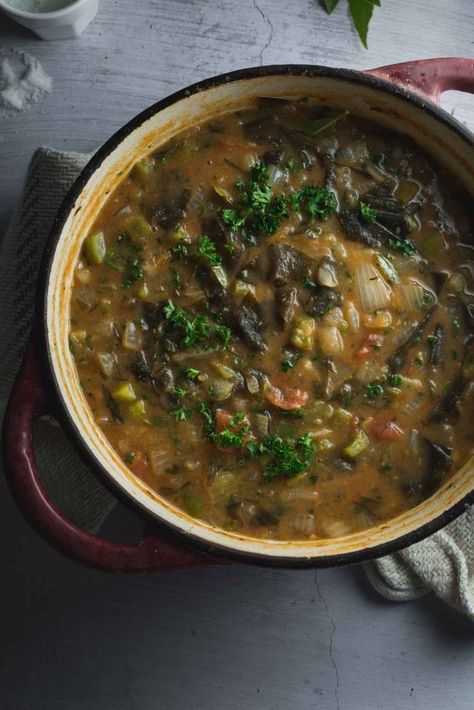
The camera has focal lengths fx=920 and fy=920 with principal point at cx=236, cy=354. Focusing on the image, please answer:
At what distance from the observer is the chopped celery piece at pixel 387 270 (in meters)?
3.25

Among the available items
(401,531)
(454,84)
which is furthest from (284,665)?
(454,84)

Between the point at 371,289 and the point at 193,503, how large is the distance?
0.97 metres

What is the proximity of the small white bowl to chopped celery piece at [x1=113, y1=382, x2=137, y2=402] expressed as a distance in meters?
1.57

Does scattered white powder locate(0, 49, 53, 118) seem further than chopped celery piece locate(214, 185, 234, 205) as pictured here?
Yes

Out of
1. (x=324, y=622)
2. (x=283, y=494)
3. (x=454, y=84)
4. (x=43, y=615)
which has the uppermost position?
(x=454, y=84)

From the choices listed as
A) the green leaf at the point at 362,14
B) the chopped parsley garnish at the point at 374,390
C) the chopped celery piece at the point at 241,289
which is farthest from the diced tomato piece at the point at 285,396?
the green leaf at the point at 362,14

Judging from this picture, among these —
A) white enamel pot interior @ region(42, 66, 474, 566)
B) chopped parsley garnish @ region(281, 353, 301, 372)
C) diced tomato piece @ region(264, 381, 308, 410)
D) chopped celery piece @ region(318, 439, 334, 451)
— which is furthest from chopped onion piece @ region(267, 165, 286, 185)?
chopped celery piece @ region(318, 439, 334, 451)

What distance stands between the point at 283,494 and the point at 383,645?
932mm

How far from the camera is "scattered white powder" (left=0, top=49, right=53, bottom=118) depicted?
381 cm

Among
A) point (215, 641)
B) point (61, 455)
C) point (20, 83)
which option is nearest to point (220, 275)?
point (61, 455)

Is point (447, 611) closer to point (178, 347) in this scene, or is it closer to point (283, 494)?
point (283, 494)

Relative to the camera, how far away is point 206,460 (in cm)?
320

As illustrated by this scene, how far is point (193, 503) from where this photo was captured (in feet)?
10.5

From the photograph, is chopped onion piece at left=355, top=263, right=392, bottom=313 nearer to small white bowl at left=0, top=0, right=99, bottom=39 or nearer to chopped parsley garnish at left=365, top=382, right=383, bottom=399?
chopped parsley garnish at left=365, top=382, right=383, bottom=399
